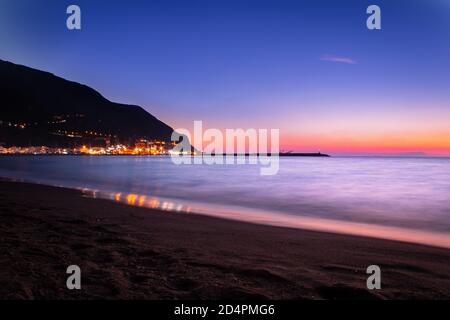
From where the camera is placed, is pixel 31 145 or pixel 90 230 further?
pixel 31 145

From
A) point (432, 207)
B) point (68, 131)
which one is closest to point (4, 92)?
point (68, 131)

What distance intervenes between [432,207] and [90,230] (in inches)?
598

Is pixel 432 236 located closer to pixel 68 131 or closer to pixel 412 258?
pixel 412 258

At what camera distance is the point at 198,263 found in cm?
523

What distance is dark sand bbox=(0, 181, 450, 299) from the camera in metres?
4.14

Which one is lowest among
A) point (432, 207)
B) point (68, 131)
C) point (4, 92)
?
point (432, 207)

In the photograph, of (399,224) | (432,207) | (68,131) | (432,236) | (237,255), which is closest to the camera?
(237,255)

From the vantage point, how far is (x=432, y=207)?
16.3m

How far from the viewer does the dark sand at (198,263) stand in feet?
13.6

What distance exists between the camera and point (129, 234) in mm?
7184
